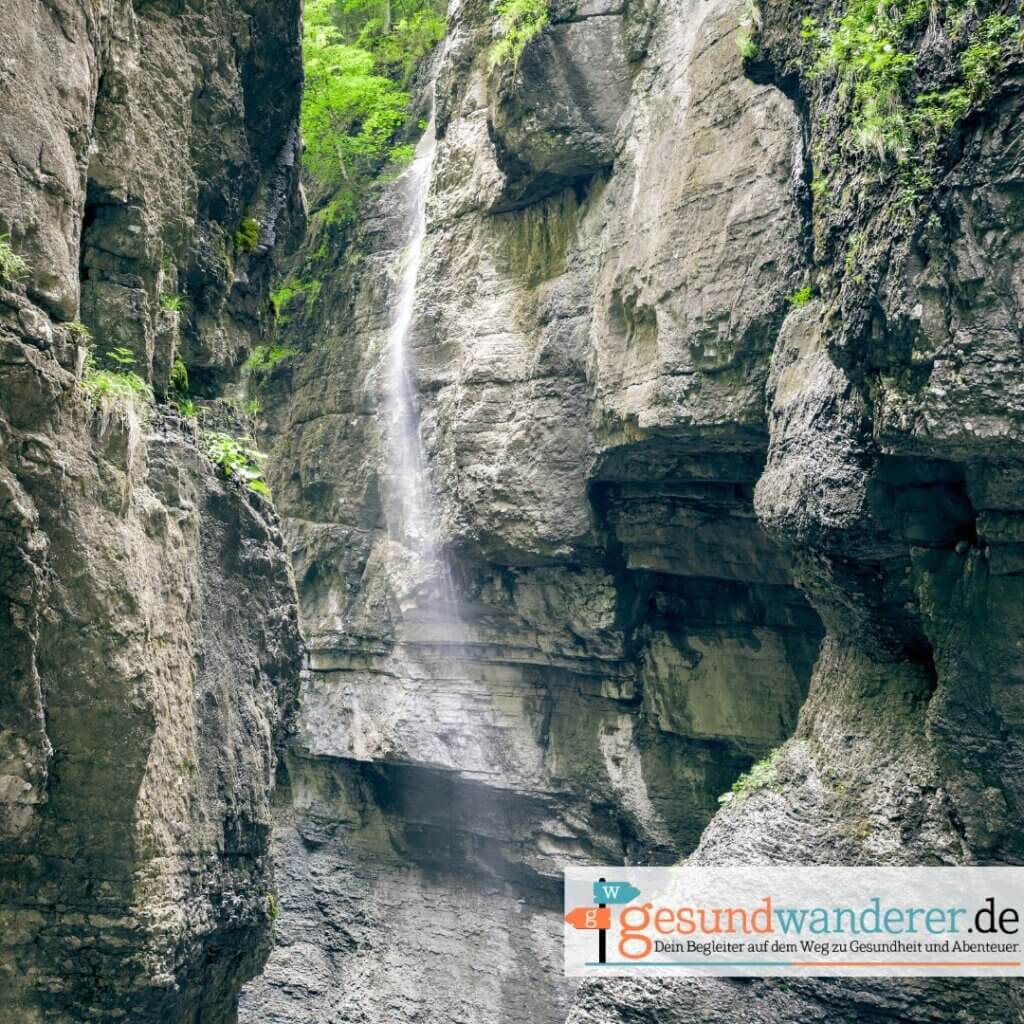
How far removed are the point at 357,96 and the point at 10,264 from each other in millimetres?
13771

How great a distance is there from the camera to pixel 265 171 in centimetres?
1027

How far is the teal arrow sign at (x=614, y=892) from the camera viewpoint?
32.2 feet

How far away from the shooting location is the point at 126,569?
6.34 metres

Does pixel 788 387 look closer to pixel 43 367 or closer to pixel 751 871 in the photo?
pixel 751 871

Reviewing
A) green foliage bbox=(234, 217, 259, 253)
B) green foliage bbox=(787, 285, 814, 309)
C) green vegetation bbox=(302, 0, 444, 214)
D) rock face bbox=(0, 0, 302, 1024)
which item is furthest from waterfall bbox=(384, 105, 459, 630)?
green foliage bbox=(787, 285, 814, 309)

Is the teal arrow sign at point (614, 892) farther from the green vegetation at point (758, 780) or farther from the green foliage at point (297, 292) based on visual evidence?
the green foliage at point (297, 292)

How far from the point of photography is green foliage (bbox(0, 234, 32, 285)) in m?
5.40

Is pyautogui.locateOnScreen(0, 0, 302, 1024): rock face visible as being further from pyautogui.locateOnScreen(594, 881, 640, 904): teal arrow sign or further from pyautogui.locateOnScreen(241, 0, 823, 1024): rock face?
pyautogui.locateOnScreen(241, 0, 823, 1024): rock face

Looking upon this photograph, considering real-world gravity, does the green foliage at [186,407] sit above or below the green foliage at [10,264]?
above

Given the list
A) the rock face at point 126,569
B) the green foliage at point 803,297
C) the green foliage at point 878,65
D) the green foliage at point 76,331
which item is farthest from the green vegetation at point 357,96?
the green foliage at point 76,331

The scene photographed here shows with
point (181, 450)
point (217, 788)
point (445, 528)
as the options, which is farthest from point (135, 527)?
point (445, 528)

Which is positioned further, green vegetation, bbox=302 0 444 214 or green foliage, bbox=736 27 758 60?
green vegetation, bbox=302 0 444 214

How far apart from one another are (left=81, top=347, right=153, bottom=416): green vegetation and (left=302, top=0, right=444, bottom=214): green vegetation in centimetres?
1194

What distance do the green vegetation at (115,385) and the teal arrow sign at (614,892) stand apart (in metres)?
5.86
